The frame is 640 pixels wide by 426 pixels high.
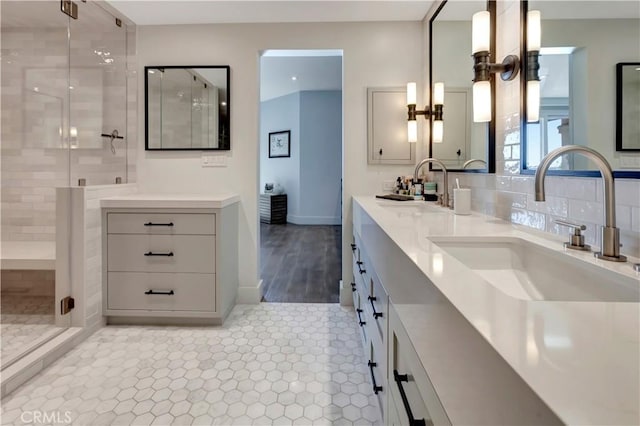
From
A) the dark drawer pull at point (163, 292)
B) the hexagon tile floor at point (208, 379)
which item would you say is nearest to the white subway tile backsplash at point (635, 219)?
the hexagon tile floor at point (208, 379)

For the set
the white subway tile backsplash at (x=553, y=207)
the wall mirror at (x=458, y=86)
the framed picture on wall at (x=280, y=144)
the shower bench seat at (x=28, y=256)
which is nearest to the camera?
the white subway tile backsplash at (x=553, y=207)

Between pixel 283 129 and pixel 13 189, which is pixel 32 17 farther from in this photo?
pixel 283 129

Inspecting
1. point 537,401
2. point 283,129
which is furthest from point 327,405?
point 283,129

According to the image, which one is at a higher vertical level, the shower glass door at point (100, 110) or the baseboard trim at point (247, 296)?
the shower glass door at point (100, 110)

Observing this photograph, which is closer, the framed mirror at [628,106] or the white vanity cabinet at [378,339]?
the framed mirror at [628,106]

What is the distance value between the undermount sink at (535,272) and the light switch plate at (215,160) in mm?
2063

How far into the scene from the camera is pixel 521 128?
130 centimetres

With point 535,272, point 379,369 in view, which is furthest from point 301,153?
point 535,272

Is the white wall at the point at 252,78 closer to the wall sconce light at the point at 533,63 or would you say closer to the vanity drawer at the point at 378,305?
the vanity drawer at the point at 378,305

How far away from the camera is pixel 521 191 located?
1.29m

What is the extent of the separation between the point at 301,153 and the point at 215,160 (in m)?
4.18

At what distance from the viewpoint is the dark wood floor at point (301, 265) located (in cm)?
282

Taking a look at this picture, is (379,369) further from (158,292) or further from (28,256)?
(28,256)
